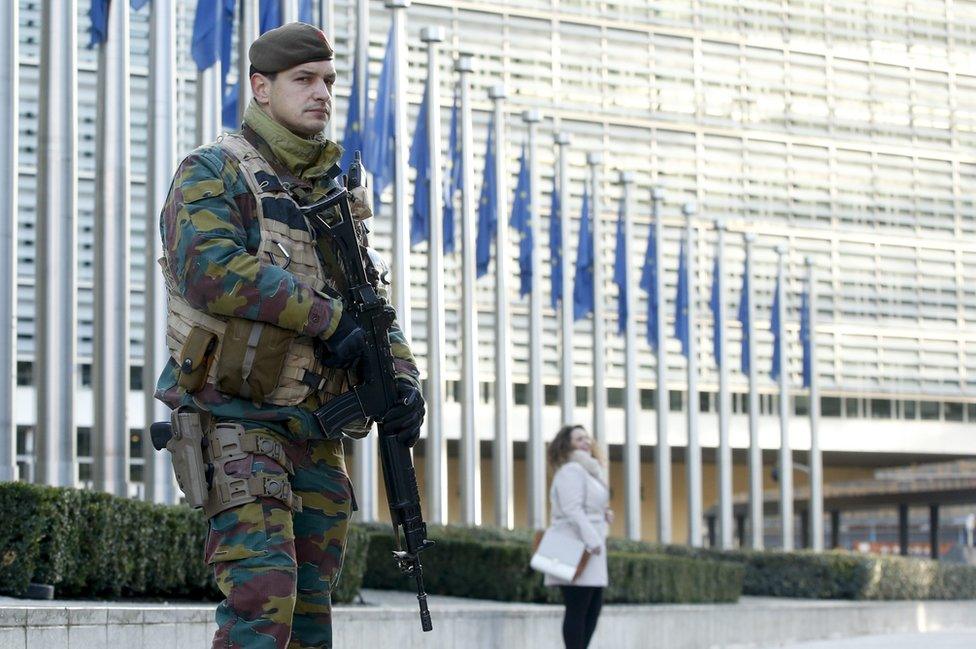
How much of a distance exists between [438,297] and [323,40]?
2157cm

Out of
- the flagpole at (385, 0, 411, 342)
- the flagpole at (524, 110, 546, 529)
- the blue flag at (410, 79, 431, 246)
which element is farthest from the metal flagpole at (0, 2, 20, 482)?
the flagpole at (524, 110, 546, 529)

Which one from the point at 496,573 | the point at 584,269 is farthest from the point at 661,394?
the point at 496,573

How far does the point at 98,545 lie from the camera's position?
394 inches

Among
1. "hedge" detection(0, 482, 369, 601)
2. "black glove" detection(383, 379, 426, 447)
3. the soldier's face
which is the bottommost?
"hedge" detection(0, 482, 369, 601)

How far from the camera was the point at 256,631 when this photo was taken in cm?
446

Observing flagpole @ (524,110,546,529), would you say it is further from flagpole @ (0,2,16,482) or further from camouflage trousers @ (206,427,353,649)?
camouflage trousers @ (206,427,353,649)

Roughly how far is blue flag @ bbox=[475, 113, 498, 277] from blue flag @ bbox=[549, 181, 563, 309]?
237 cm

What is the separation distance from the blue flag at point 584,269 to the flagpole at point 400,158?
23.2ft

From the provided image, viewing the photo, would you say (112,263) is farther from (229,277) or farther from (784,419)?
(784,419)

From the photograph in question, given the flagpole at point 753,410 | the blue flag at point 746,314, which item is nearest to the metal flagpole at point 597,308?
the flagpole at point 753,410

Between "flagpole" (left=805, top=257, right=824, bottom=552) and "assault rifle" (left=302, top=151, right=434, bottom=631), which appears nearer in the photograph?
"assault rifle" (left=302, top=151, right=434, bottom=631)

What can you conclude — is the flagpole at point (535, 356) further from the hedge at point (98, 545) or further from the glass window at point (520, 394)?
the hedge at point (98, 545)

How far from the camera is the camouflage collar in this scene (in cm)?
493

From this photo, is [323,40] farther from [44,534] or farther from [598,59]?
[598,59]
